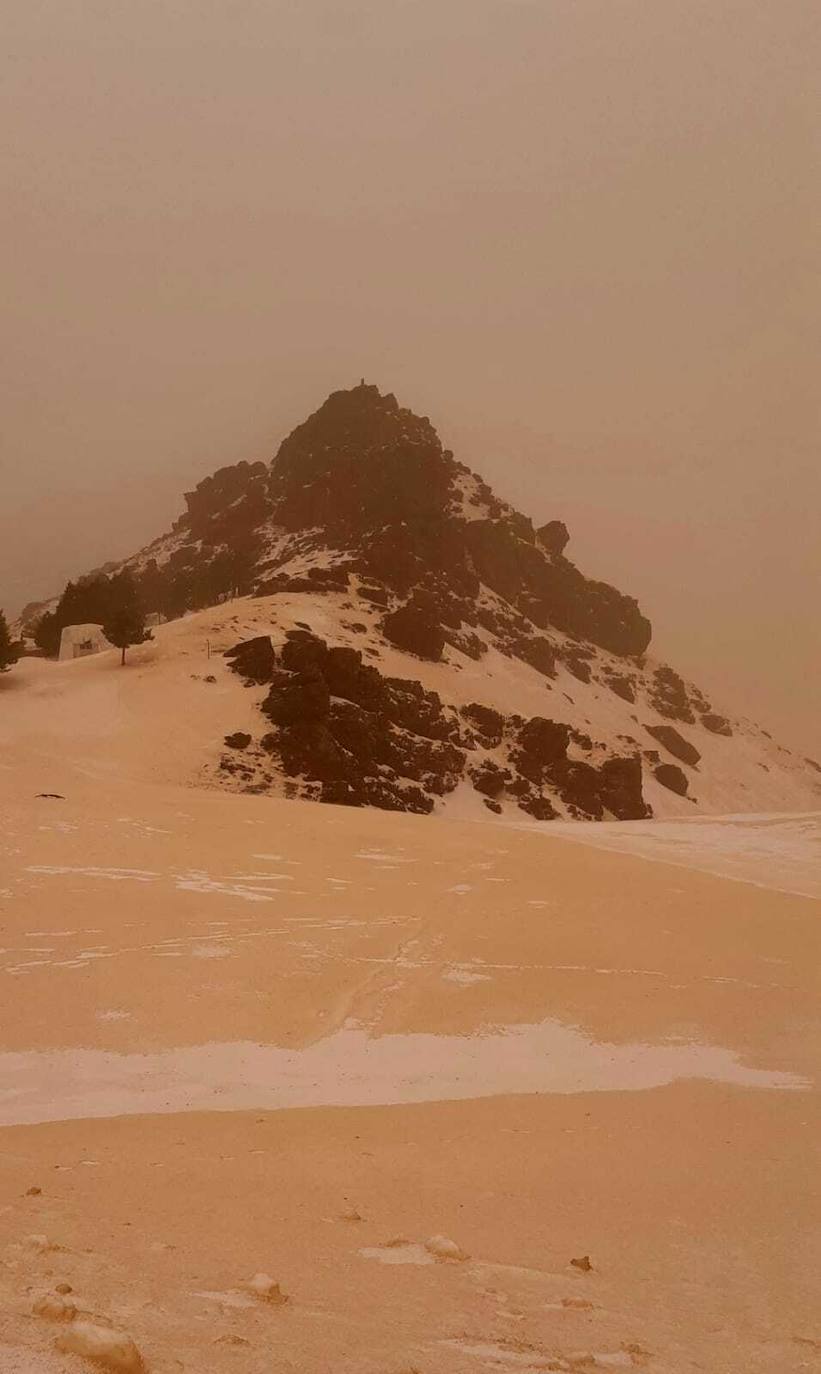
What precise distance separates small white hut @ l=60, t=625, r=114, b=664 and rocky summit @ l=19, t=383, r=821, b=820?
33.9ft

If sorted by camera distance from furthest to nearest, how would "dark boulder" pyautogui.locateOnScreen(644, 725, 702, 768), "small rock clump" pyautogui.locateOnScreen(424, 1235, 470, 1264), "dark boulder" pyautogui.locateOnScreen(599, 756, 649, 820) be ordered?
"dark boulder" pyautogui.locateOnScreen(644, 725, 702, 768)
"dark boulder" pyautogui.locateOnScreen(599, 756, 649, 820)
"small rock clump" pyautogui.locateOnScreen(424, 1235, 470, 1264)

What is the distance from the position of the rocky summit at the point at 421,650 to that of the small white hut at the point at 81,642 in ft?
33.9

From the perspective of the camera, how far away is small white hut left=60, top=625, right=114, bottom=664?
58.8 metres

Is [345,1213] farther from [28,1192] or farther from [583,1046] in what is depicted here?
[583,1046]

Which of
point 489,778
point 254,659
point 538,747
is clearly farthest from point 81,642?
point 538,747

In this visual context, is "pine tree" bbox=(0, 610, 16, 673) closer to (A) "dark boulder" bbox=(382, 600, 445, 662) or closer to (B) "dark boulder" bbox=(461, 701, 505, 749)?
(B) "dark boulder" bbox=(461, 701, 505, 749)

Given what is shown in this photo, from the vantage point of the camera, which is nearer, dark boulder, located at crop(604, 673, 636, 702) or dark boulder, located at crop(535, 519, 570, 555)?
dark boulder, located at crop(604, 673, 636, 702)

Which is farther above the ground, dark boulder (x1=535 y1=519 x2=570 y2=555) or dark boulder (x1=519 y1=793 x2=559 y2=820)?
dark boulder (x1=535 y1=519 x2=570 y2=555)

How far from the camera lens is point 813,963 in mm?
10172

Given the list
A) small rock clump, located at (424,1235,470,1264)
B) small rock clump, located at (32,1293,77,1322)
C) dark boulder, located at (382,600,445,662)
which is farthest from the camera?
dark boulder, located at (382,600,445,662)

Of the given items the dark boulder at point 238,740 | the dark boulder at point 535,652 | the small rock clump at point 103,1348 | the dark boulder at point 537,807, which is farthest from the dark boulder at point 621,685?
the small rock clump at point 103,1348

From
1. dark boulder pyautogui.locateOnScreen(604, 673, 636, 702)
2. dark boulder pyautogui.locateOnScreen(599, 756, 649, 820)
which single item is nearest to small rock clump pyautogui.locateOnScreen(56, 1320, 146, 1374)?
dark boulder pyautogui.locateOnScreen(599, 756, 649, 820)

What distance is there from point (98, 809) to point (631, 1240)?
1482 cm

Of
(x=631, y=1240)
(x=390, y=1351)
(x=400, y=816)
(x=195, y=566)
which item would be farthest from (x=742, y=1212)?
(x=195, y=566)
